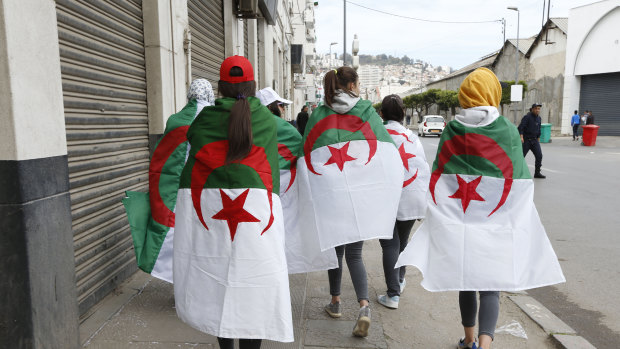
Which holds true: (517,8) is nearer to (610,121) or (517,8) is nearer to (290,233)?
(610,121)

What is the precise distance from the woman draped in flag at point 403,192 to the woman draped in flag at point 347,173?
1.94 ft

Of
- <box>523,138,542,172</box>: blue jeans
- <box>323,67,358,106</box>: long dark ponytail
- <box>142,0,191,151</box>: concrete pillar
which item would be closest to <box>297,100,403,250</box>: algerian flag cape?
<box>323,67,358,106</box>: long dark ponytail

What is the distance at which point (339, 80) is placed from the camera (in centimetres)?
356

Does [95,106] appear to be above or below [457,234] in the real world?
above

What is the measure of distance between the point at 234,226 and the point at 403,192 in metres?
2.05

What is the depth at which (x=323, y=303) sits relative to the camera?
166 inches

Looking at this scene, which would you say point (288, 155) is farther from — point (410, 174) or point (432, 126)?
point (432, 126)

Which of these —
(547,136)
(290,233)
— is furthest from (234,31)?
(547,136)

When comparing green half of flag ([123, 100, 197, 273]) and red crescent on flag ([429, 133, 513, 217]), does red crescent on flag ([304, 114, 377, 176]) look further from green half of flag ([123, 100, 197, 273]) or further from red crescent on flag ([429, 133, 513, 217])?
green half of flag ([123, 100, 197, 273])

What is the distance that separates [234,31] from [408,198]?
681 cm

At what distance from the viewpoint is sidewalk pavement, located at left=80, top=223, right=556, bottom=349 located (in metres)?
3.44

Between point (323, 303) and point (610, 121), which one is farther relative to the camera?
point (610, 121)

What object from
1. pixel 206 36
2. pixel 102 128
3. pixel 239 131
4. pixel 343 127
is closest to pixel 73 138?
pixel 102 128

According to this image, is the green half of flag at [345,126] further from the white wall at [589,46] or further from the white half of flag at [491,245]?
the white wall at [589,46]
